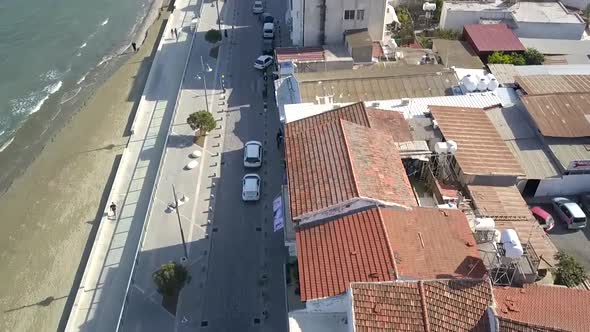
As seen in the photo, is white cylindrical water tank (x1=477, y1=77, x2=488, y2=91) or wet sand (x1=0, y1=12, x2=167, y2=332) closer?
wet sand (x1=0, y1=12, x2=167, y2=332)

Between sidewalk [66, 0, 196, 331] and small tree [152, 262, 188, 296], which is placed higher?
sidewalk [66, 0, 196, 331]

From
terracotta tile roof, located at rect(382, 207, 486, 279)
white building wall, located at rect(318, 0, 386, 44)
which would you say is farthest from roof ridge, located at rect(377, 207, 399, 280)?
white building wall, located at rect(318, 0, 386, 44)

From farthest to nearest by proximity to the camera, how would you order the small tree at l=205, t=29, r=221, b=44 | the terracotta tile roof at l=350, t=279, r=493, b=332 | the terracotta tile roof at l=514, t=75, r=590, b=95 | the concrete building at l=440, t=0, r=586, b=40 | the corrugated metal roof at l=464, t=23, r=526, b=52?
the small tree at l=205, t=29, r=221, b=44 → the concrete building at l=440, t=0, r=586, b=40 → the corrugated metal roof at l=464, t=23, r=526, b=52 → the terracotta tile roof at l=514, t=75, r=590, b=95 → the terracotta tile roof at l=350, t=279, r=493, b=332

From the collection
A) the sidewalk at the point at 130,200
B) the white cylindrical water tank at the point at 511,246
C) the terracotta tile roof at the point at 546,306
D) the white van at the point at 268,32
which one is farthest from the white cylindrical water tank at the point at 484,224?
the white van at the point at 268,32

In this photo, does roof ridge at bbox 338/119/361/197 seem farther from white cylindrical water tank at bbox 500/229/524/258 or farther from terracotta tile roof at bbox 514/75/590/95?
terracotta tile roof at bbox 514/75/590/95

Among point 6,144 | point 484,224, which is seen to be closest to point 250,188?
point 484,224

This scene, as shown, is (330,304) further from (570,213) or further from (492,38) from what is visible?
(492,38)
